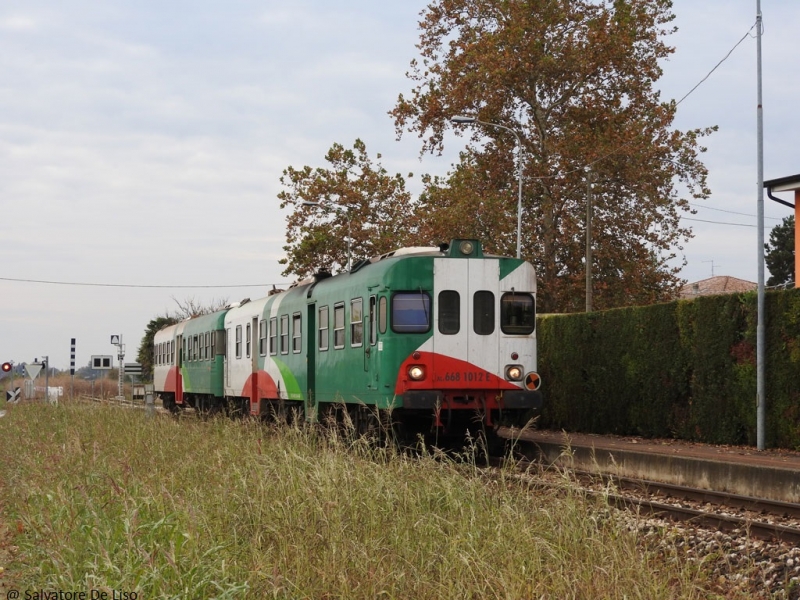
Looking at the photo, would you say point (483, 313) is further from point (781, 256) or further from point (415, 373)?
point (781, 256)

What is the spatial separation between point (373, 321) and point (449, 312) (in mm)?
1144

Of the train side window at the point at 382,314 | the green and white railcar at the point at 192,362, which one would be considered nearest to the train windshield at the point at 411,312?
the train side window at the point at 382,314

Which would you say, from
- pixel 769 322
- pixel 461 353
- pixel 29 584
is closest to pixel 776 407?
pixel 769 322

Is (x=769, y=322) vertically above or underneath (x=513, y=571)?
above

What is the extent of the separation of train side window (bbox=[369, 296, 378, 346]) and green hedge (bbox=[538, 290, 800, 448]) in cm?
637

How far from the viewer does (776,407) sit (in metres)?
17.8

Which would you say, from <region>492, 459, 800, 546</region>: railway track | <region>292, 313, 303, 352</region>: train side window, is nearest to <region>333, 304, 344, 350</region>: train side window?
<region>292, 313, 303, 352</region>: train side window

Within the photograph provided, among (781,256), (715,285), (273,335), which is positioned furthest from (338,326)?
(715,285)

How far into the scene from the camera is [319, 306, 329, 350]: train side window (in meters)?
19.3

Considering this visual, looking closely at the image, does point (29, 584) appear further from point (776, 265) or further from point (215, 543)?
point (776, 265)

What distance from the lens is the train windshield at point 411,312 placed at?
→ 16.1 metres

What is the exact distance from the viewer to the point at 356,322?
690 inches

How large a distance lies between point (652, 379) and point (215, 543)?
14.6m

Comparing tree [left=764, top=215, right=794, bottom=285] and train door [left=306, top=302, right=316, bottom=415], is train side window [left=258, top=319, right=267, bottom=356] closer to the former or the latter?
train door [left=306, top=302, right=316, bottom=415]
